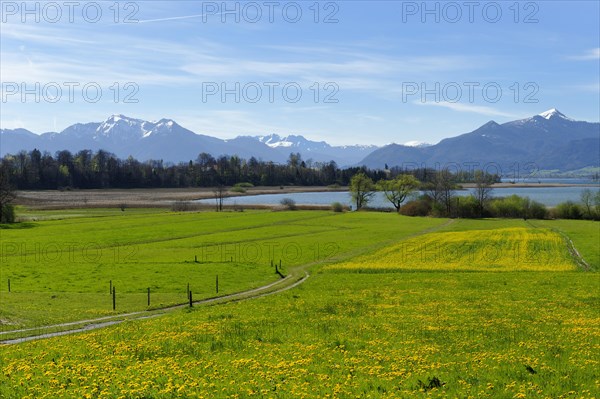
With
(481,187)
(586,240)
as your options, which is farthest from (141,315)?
(481,187)

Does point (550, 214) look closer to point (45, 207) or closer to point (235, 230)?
point (235, 230)

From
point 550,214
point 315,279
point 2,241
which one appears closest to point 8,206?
point 2,241

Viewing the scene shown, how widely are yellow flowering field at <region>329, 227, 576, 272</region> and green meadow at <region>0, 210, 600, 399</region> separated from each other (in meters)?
0.80

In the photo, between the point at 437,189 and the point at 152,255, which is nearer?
the point at 152,255

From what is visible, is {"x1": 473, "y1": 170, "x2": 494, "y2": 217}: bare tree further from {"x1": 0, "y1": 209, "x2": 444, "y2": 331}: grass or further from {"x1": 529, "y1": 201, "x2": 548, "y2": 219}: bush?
{"x1": 0, "y1": 209, "x2": 444, "y2": 331}: grass

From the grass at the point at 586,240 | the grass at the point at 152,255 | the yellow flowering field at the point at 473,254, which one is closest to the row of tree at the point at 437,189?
the grass at the point at 152,255

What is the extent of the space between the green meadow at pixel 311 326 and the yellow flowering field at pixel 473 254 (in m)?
0.80

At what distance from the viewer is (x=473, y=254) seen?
7938cm

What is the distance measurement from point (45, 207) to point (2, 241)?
306ft

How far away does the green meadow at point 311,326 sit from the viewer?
1697 cm

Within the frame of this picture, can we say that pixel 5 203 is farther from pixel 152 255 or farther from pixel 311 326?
pixel 311 326

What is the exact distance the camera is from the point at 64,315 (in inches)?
1443

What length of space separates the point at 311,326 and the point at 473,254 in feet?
186

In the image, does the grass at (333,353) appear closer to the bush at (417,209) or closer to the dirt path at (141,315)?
the dirt path at (141,315)
